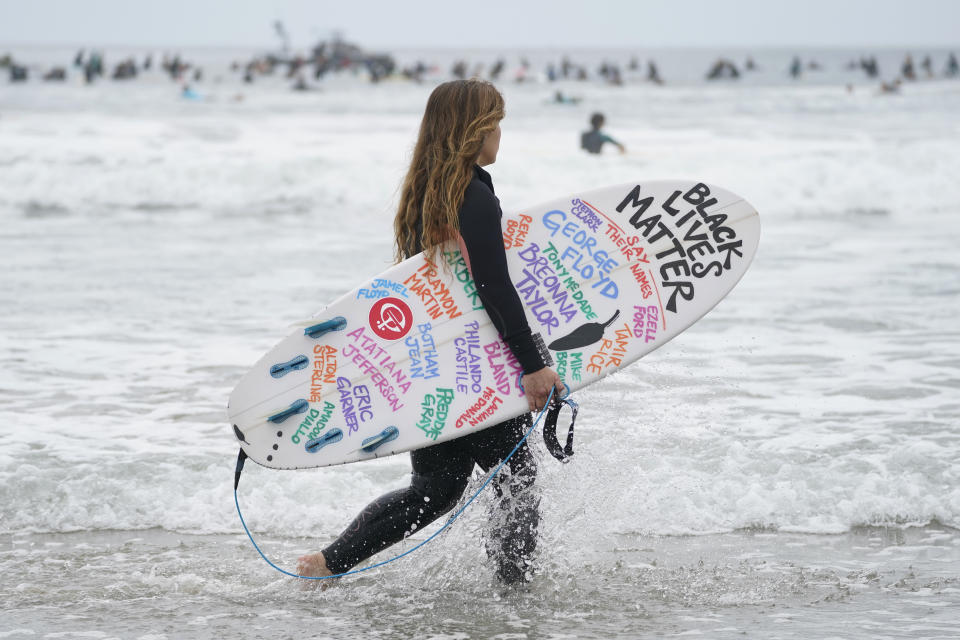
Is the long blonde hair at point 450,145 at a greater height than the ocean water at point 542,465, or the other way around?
the long blonde hair at point 450,145

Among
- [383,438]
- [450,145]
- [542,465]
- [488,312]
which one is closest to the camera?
[450,145]

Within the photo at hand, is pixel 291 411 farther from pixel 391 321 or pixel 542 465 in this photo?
pixel 542 465

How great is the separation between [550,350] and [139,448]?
7.19ft

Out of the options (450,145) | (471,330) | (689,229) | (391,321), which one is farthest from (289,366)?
(689,229)

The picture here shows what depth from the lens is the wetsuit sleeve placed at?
2.57 m

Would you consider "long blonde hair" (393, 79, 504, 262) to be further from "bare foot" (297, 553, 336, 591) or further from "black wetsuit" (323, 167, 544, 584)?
"bare foot" (297, 553, 336, 591)

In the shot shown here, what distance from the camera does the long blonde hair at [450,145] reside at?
2578 millimetres

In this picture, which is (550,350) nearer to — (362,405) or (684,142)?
(362,405)

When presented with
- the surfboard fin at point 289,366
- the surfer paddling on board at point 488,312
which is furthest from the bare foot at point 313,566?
the surfboard fin at point 289,366

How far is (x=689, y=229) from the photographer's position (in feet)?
10.1

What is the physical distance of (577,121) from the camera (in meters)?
24.8

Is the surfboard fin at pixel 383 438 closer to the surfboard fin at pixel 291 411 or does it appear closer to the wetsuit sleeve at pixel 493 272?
the surfboard fin at pixel 291 411

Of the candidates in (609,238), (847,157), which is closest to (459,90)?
(609,238)

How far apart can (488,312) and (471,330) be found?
0.19 metres
